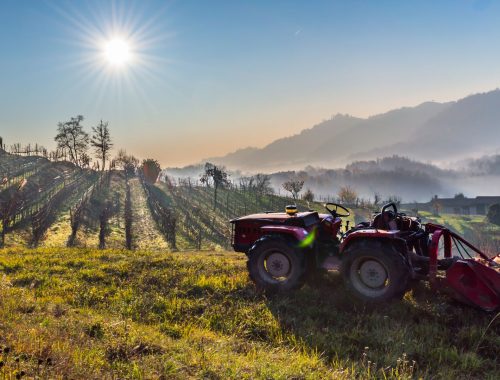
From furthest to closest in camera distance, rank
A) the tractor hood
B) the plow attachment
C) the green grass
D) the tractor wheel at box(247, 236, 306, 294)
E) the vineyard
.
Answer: the vineyard → the tractor hood → the tractor wheel at box(247, 236, 306, 294) → the plow attachment → the green grass

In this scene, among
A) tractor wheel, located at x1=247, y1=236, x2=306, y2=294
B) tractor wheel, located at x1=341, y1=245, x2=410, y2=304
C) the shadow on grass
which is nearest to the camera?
the shadow on grass

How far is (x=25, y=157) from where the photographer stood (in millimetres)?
80000

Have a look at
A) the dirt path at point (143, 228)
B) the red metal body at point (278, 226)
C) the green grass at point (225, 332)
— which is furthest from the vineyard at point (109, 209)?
the red metal body at point (278, 226)

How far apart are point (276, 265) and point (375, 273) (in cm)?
218

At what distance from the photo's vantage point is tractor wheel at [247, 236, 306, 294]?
7.92 meters

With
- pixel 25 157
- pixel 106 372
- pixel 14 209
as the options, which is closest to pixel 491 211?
pixel 14 209

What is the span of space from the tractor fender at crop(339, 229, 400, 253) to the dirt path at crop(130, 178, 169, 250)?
30914 millimetres

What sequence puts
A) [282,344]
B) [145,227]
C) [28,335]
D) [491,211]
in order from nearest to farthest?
[28,335]
[282,344]
[145,227]
[491,211]

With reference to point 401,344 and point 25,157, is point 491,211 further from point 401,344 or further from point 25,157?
point 25,157

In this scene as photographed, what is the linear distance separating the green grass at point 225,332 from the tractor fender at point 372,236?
1208 mm

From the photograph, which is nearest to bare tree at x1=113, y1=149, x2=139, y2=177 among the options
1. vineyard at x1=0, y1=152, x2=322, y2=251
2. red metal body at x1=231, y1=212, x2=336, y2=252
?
vineyard at x1=0, y1=152, x2=322, y2=251

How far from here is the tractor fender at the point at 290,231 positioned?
799cm

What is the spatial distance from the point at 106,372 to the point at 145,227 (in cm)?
4141

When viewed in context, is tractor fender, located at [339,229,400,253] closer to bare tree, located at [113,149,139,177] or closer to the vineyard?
the vineyard
